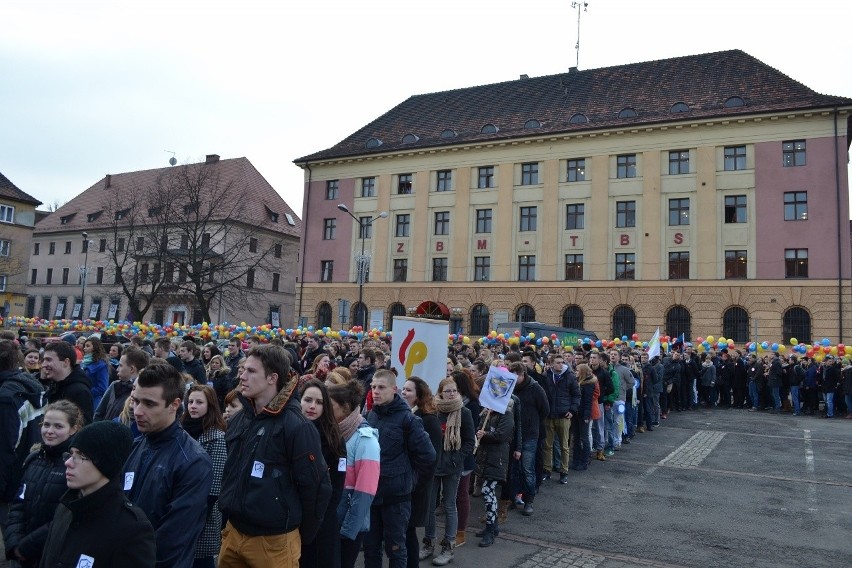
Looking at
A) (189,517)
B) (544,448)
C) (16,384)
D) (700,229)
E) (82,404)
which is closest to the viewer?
(189,517)

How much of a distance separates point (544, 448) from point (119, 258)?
6065 cm

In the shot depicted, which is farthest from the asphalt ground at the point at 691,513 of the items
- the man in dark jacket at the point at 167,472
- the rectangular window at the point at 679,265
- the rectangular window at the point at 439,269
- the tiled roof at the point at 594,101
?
the rectangular window at the point at 439,269

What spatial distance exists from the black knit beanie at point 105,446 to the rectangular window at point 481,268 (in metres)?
39.7

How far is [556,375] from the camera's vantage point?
1077 cm

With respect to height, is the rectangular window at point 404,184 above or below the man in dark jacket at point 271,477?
above

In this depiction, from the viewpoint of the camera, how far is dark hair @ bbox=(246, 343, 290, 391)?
408 cm

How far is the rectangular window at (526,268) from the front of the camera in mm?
41219

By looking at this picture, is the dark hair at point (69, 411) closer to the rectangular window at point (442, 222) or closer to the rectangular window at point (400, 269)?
the rectangular window at point (442, 222)

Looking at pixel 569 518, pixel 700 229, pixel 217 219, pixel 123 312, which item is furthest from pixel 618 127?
pixel 123 312

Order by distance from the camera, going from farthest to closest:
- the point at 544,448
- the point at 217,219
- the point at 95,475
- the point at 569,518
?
the point at 217,219
the point at 544,448
the point at 569,518
the point at 95,475

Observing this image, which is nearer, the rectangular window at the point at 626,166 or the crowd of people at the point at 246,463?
the crowd of people at the point at 246,463

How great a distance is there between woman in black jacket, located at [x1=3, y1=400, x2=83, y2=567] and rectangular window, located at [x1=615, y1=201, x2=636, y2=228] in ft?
125

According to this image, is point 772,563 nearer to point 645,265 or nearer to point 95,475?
point 95,475

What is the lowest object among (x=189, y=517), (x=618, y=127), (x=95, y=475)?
(x=189, y=517)
